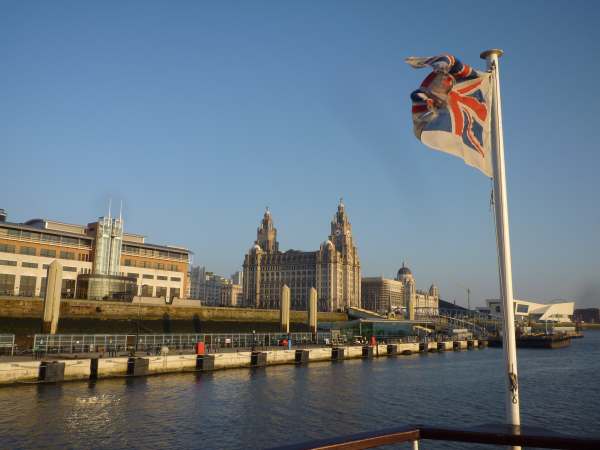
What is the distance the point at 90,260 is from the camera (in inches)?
4117

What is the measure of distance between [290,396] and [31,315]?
161 ft

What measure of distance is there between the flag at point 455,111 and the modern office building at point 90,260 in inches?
3510

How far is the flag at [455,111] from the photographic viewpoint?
13.2 m

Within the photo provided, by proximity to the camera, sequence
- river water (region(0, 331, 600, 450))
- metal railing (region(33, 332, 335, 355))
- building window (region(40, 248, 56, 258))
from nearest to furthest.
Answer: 1. river water (region(0, 331, 600, 450))
2. metal railing (region(33, 332, 335, 355))
3. building window (region(40, 248, 56, 258))

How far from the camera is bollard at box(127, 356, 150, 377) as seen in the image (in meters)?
46.1

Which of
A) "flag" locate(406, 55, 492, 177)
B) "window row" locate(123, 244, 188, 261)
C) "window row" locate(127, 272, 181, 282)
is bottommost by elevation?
"flag" locate(406, 55, 492, 177)

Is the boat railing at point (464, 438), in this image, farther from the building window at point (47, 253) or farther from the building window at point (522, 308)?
the building window at point (522, 308)

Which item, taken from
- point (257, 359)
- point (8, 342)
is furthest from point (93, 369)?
point (257, 359)

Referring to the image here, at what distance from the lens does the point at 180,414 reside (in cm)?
3102

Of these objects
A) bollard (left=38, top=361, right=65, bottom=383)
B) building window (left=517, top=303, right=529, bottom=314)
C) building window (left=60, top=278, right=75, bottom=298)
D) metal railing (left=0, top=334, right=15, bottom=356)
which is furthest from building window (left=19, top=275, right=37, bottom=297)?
building window (left=517, top=303, right=529, bottom=314)

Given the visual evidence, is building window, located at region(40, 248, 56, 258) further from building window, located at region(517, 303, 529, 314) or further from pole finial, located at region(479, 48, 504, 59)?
building window, located at region(517, 303, 529, 314)

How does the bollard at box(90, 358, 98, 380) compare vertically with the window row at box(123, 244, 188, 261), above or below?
below

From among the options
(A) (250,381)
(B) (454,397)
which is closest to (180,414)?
(A) (250,381)

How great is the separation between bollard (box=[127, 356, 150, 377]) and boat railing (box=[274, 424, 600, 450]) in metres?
41.4
